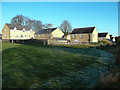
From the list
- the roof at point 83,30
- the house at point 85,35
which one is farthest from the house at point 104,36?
the roof at point 83,30

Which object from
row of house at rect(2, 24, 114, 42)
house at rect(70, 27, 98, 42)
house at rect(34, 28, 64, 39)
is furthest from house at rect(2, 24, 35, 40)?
house at rect(70, 27, 98, 42)

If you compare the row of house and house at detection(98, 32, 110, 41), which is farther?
house at detection(98, 32, 110, 41)

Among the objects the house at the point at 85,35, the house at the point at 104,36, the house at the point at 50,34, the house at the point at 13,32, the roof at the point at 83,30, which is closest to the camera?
the house at the point at 85,35

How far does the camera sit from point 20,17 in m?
70.1

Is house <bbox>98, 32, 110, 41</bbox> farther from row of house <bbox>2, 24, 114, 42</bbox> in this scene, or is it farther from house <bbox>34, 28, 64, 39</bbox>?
house <bbox>34, 28, 64, 39</bbox>

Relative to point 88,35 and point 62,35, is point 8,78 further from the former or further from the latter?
point 62,35

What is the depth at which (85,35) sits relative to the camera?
47.2 metres

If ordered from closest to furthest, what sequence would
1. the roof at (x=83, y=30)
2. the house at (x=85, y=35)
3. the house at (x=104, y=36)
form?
the house at (x=85, y=35) → the roof at (x=83, y=30) → the house at (x=104, y=36)

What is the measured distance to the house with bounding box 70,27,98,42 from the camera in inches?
1807

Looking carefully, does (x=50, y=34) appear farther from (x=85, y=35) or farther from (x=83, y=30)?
(x=85, y=35)

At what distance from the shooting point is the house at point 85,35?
151 feet

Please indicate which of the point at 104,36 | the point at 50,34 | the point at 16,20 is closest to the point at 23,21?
the point at 16,20

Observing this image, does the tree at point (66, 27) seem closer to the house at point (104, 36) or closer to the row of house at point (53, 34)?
the row of house at point (53, 34)

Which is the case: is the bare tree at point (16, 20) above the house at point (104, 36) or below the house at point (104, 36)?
above
